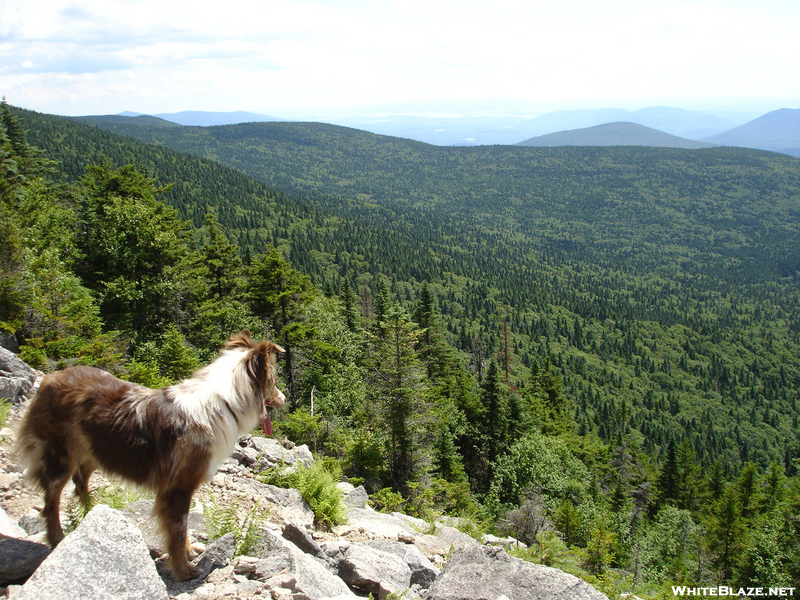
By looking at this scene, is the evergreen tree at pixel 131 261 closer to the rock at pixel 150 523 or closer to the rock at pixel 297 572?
the rock at pixel 150 523

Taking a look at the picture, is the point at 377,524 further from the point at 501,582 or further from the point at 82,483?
the point at 82,483

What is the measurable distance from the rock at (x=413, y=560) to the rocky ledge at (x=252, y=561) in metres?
0.02

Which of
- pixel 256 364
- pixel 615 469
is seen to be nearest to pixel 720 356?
pixel 615 469

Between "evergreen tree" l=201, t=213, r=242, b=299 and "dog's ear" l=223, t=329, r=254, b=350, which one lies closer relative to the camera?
"dog's ear" l=223, t=329, r=254, b=350

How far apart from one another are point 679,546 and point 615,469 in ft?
38.8

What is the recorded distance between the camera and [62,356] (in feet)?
46.7

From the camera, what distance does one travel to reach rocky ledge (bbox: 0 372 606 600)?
3732mm

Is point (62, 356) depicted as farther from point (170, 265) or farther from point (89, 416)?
point (89, 416)

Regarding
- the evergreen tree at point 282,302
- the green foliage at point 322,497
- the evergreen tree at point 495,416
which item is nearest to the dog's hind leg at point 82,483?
the green foliage at point 322,497

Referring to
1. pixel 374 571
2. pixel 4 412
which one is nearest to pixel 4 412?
pixel 4 412

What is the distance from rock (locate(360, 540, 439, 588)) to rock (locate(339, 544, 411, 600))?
19 centimetres

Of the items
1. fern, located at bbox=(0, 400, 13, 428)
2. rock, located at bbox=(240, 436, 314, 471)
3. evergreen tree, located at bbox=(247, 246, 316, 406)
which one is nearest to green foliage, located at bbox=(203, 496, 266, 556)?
rock, located at bbox=(240, 436, 314, 471)

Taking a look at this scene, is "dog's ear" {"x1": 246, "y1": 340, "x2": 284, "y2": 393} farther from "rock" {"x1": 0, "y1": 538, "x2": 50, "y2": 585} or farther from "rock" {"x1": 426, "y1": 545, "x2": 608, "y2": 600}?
"rock" {"x1": 426, "y1": 545, "x2": 608, "y2": 600}

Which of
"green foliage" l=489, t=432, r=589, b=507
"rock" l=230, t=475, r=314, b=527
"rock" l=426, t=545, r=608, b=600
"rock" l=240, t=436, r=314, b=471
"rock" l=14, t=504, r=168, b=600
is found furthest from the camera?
"green foliage" l=489, t=432, r=589, b=507
